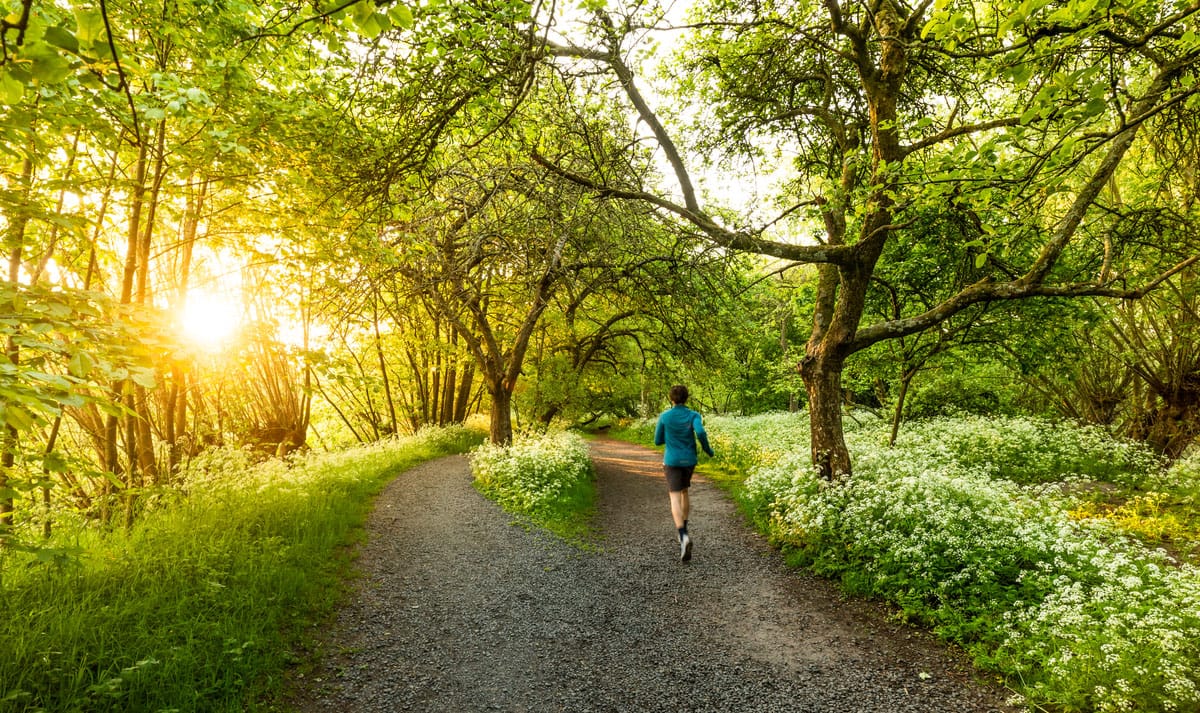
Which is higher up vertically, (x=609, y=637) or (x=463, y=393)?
(x=463, y=393)

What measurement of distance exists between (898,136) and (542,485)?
8600mm

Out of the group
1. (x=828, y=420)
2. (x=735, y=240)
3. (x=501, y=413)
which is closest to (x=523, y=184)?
(x=735, y=240)

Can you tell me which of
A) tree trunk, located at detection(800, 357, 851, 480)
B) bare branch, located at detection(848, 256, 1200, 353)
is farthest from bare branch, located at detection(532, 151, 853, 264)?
tree trunk, located at detection(800, 357, 851, 480)

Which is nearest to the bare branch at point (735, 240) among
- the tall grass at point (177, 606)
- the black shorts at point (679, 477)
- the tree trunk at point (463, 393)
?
the black shorts at point (679, 477)

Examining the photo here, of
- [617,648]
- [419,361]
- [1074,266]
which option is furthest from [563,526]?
[419,361]

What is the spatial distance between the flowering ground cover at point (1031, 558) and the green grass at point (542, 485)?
3282 mm

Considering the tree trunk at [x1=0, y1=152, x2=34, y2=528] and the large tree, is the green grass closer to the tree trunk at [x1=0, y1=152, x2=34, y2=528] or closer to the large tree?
the large tree

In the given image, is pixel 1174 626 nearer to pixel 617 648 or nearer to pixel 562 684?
pixel 617 648

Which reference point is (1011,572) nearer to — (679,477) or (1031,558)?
(1031,558)

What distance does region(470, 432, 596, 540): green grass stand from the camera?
354 inches

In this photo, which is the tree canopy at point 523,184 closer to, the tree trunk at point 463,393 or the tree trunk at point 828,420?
the tree trunk at point 828,420

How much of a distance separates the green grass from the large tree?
14.7 ft

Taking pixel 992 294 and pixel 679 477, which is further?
pixel 679 477

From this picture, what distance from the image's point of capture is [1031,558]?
503 centimetres
